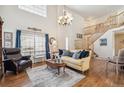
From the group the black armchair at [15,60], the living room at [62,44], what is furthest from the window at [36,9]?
the black armchair at [15,60]

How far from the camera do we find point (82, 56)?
4160 mm

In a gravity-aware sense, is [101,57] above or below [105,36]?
below

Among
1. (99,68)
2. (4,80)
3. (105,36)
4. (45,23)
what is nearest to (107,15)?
(105,36)

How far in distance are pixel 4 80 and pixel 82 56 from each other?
8.60 ft

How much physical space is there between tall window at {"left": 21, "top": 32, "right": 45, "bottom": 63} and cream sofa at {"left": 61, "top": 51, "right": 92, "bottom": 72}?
0.89m

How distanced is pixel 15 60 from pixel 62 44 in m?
1.72

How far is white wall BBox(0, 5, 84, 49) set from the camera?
3677 millimetres

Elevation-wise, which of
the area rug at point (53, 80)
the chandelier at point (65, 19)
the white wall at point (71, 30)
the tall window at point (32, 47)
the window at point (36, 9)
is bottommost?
the area rug at point (53, 80)

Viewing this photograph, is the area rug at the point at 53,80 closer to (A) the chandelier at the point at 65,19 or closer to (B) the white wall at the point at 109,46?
(B) the white wall at the point at 109,46

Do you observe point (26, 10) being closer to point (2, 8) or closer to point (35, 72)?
point (2, 8)

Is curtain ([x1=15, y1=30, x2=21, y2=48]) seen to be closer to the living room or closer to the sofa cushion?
the living room

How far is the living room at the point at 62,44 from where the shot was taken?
133 inches

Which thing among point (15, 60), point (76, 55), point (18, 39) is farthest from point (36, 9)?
point (76, 55)

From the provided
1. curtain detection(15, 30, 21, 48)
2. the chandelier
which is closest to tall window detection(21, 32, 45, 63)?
curtain detection(15, 30, 21, 48)
